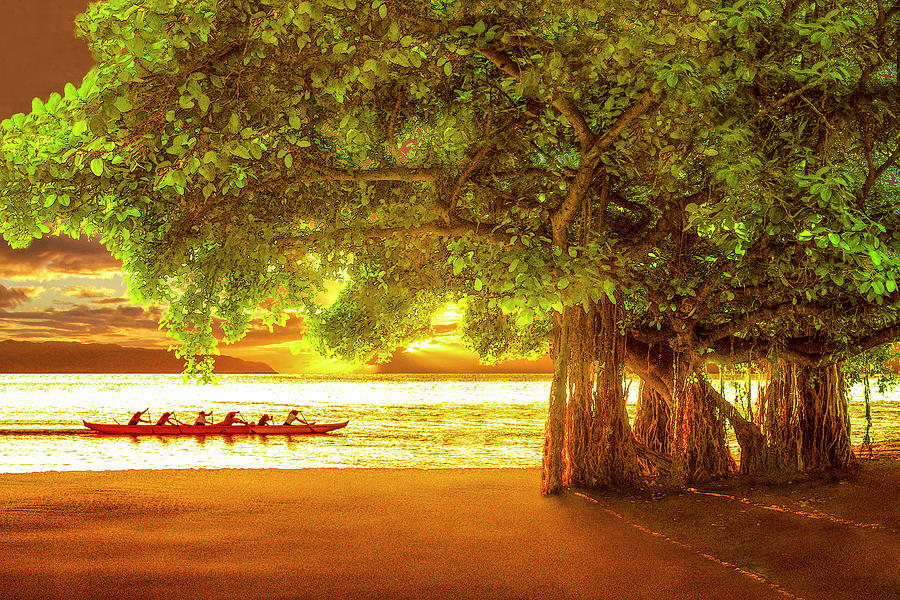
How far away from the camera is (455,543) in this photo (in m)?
8.97

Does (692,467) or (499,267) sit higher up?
(499,267)

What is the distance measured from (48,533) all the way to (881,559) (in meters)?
9.93

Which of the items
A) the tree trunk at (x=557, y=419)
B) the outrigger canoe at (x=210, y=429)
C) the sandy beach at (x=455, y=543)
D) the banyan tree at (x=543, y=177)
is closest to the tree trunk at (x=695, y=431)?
the banyan tree at (x=543, y=177)

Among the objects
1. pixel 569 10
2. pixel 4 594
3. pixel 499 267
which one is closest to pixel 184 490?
pixel 4 594

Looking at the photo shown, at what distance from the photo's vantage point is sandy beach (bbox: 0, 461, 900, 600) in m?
6.96

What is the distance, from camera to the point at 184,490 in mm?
14203

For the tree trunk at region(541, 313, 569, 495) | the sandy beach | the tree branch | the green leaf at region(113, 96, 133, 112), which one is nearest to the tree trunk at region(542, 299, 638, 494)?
the tree trunk at region(541, 313, 569, 495)

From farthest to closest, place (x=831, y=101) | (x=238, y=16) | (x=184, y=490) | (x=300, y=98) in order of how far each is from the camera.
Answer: (x=184, y=490), (x=831, y=101), (x=300, y=98), (x=238, y=16)

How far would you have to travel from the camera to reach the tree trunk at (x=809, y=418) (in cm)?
1334

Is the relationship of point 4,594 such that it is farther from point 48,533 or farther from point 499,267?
point 499,267

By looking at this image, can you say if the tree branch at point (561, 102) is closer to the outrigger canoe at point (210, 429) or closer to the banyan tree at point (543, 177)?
the banyan tree at point (543, 177)

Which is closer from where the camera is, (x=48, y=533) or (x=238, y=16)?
(x=238, y=16)

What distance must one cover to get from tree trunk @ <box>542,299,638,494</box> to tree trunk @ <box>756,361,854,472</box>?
392 centimetres

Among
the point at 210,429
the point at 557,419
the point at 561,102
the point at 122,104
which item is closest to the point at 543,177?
the point at 561,102
